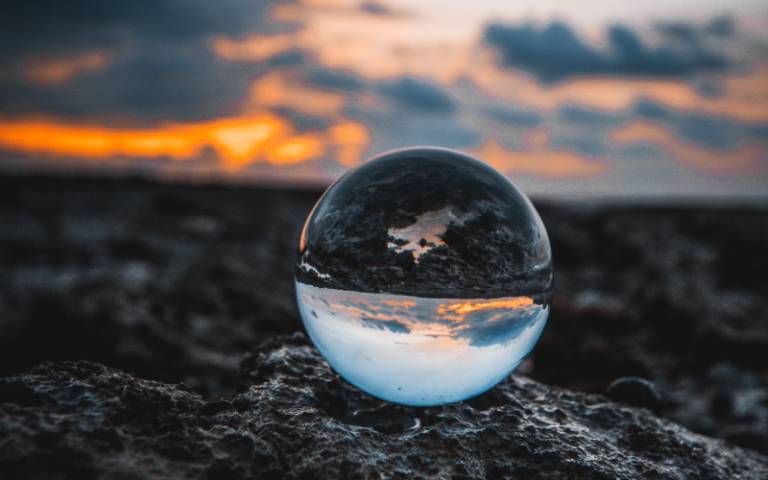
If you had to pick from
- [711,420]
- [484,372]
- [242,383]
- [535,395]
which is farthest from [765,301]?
[242,383]

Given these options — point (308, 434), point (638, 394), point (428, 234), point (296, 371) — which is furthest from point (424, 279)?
point (638, 394)

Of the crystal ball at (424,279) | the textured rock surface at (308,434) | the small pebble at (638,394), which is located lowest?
the textured rock surface at (308,434)

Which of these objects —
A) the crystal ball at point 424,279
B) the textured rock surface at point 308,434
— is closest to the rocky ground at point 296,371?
the textured rock surface at point 308,434

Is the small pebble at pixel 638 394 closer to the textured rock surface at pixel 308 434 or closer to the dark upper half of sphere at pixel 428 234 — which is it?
the textured rock surface at pixel 308 434

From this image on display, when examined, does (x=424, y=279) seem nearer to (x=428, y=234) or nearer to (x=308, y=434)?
(x=428, y=234)

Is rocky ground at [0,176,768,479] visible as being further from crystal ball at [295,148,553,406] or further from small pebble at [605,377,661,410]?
crystal ball at [295,148,553,406]

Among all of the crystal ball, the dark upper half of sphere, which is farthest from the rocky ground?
the dark upper half of sphere
